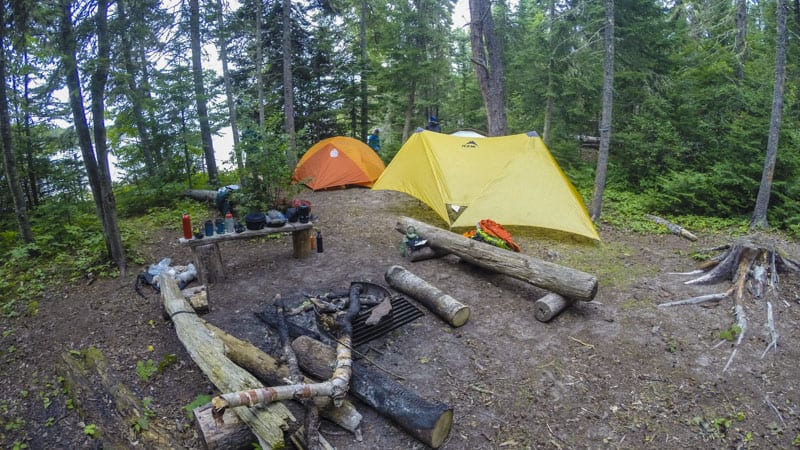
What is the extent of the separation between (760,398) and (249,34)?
15.1 m

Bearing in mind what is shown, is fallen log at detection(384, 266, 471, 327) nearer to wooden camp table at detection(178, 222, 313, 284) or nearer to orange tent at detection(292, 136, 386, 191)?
wooden camp table at detection(178, 222, 313, 284)

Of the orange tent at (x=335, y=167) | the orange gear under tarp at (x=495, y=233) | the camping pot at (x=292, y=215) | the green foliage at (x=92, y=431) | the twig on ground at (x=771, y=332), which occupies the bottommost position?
the twig on ground at (x=771, y=332)

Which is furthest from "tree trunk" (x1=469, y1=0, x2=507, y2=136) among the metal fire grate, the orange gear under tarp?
the metal fire grate

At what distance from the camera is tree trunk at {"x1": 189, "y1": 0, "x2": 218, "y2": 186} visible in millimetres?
9445

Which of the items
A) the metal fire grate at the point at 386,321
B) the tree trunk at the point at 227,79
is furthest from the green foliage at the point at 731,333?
the tree trunk at the point at 227,79

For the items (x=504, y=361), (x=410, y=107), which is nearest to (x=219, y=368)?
(x=504, y=361)

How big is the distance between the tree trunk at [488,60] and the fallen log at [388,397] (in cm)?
725

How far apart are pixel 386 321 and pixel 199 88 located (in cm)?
861

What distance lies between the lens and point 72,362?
3654 millimetres

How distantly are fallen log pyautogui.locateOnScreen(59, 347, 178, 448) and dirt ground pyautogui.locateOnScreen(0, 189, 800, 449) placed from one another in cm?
3

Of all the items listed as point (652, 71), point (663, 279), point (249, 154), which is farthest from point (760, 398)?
point (652, 71)

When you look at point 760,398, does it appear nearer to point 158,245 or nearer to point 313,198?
point 158,245

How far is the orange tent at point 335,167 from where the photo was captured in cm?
1071

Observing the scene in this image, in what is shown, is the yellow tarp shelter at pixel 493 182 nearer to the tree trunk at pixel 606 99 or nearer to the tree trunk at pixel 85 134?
the tree trunk at pixel 606 99
